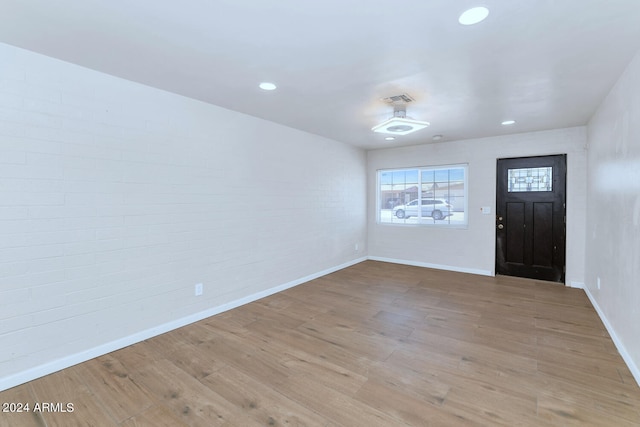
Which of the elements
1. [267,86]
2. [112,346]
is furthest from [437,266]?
[112,346]

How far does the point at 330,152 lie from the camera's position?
5348 millimetres

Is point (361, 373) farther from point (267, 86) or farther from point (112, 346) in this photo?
point (267, 86)

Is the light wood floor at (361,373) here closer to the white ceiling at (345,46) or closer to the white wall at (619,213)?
the white wall at (619,213)

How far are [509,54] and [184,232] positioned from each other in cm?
341

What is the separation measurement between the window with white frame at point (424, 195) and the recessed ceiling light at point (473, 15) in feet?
13.3

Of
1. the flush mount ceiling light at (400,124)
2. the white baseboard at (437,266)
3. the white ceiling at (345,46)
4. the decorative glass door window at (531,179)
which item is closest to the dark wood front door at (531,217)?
the decorative glass door window at (531,179)

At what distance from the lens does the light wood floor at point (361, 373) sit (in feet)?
6.05

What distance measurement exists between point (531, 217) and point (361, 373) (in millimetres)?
4275

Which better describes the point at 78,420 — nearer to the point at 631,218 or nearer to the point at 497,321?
the point at 497,321

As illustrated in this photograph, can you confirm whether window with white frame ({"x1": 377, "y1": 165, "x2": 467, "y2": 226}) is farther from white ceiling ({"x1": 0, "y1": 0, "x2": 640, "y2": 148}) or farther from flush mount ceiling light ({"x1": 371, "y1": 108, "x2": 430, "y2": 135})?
flush mount ceiling light ({"x1": 371, "y1": 108, "x2": 430, "y2": 135})

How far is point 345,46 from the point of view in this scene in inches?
82.8

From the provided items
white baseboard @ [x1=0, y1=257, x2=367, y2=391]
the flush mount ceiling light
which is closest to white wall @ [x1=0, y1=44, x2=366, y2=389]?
white baseboard @ [x1=0, y1=257, x2=367, y2=391]

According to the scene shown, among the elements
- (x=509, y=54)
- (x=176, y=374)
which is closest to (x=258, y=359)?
(x=176, y=374)

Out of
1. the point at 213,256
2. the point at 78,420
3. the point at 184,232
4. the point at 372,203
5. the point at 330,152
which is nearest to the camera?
the point at 78,420
